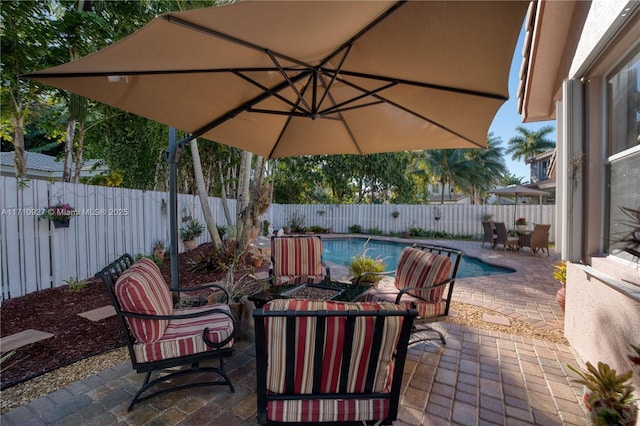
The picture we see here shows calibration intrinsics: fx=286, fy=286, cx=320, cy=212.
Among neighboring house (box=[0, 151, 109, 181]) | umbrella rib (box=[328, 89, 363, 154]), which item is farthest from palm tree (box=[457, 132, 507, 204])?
neighboring house (box=[0, 151, 109, 181])

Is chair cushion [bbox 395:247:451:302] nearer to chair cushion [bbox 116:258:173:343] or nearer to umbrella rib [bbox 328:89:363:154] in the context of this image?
umbrella rib [bbox 328:89:363:154]

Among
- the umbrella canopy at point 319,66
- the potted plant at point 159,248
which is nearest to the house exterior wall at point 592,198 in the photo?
the umbrella canopy at point 319,66

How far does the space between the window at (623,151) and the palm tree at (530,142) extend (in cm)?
3505

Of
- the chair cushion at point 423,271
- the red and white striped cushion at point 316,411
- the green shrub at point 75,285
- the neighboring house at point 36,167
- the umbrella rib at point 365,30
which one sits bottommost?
the green shrub at point 75,285

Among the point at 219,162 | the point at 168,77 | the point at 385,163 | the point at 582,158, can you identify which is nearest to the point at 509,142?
the point at 385,163

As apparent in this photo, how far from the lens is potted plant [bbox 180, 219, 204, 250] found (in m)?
7.77

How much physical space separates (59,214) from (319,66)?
4.68 m

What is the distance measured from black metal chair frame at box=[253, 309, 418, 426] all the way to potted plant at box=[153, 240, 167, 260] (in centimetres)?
598

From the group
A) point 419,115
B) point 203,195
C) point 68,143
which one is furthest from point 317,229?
point 419,115

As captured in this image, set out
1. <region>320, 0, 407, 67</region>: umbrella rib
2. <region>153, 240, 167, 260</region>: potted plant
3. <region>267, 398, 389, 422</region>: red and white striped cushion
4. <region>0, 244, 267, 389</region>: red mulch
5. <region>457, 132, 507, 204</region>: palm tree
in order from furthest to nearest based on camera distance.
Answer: <region>457, 132, 507, 204</region>: palm tree → <region>153, 240, 167, 260</region>: potted plant → <region>0, 244, 267, 389</region>: red mulch → <region>320, 0, 407, 67</region>: umbrella rib → <region>267, 398, 389, 422</region>: red and white striped cushion

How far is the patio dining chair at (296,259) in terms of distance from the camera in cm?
387

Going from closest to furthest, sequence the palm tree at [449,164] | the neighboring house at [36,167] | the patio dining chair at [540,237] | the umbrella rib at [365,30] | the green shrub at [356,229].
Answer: the umbrella rib at [365,30], the patio dining chair at [540,237], the neighboring house at [36,167], the green shrub at [356,229], the palm tree at [449,164]

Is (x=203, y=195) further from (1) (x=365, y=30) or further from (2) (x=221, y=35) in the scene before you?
(1) (x=365, y=30)

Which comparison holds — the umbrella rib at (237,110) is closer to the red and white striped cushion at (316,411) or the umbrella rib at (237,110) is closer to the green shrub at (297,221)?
the red and white striped cushion at (316,411)
